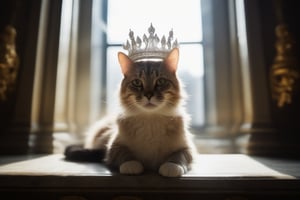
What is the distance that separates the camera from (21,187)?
83cm

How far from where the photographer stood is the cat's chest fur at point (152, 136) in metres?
0.93

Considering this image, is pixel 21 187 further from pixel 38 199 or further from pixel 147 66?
pixel 147 66

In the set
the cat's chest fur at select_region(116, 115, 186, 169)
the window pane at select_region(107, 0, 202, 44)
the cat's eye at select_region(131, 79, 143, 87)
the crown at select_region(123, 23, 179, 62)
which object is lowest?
the cat's chest fur at select_region(116, 115, 186, 169)

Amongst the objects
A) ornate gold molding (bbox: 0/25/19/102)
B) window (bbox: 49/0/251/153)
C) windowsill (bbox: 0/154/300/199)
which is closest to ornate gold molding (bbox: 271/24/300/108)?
window (bbox: 49/0/251/153)

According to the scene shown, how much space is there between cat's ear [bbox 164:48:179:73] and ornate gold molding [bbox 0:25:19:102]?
0.81 metres

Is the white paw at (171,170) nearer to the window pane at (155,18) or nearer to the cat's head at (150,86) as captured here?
the cat's head at (150,86)

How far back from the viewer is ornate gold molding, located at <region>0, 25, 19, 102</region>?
137 cm

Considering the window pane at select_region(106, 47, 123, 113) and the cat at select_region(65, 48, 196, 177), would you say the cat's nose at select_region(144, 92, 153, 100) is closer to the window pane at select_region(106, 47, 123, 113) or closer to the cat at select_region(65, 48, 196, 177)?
the cat at select_region(65, 48, 196, 177)

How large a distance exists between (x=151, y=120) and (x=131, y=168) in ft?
0.73

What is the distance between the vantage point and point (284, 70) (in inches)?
50.4

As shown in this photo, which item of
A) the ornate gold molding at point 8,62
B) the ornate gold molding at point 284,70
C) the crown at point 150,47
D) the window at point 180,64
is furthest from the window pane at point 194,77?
the ornate gold molding at point 8,62

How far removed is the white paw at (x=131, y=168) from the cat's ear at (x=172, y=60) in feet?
1.39

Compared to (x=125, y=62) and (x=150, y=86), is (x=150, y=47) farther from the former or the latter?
(x=150, y=86)

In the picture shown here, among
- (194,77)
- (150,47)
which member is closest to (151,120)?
(150,47)
